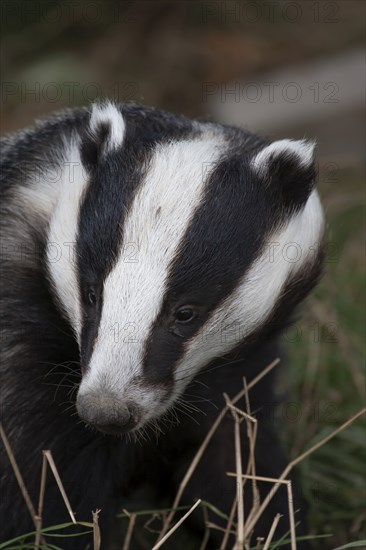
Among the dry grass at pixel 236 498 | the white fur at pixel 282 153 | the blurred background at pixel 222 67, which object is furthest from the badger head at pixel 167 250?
the blurred background at pixel 222 67

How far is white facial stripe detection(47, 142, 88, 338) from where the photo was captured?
2.52 meters

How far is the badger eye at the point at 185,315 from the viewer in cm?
238

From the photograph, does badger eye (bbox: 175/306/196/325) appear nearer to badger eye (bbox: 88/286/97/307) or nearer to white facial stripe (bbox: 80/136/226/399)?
white facial stripe (bbox: 80/136/226/399)

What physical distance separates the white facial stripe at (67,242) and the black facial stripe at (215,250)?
Result: 0.26 m

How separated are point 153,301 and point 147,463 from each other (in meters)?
0.83

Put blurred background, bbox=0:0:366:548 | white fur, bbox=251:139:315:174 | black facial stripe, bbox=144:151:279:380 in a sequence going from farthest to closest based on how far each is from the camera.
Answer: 1. blurred background, bbox=0:0:366:548
2. white fur, bbox=251:139:315:174
3. black facial stripe, bbox=144:151:279:380

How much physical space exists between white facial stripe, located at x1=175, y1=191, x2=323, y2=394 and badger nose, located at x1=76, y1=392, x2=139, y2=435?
0.82 feet

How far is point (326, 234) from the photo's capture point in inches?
116

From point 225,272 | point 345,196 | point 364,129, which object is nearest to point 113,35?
point 364,129

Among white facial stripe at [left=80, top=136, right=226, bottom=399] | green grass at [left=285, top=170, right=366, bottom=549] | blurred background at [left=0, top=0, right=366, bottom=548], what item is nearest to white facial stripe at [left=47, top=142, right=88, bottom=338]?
white facial stripe at [left=80, top=136, right=226, bottom=399]

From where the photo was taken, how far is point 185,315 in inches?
94.6

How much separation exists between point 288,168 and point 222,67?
4020 millimetres

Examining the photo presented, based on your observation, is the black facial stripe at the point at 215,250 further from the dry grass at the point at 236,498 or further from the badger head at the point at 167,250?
the dry grass at the point at 236,498

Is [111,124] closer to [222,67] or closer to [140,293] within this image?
[140,293]
